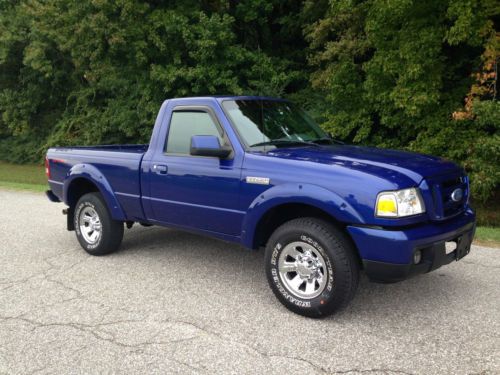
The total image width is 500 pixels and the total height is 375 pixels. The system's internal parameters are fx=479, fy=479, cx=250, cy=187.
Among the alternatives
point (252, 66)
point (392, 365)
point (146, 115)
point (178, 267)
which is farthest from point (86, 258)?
point (146, 115)

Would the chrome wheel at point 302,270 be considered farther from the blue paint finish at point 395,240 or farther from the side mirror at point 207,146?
the side mirror at point 207,146

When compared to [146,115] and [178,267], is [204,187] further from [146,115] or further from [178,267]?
[146,115]

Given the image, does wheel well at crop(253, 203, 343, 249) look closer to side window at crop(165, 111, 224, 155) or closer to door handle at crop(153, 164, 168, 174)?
side window at crop(165, 111, 224, 155)

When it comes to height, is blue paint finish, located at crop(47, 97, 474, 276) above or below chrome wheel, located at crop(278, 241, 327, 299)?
above

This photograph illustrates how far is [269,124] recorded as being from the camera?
16.0ft

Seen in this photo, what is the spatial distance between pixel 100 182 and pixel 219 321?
2.65 meters

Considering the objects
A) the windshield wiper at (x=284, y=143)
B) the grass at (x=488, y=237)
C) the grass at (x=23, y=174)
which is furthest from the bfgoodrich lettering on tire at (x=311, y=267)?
the grass at (x=23, y=174)

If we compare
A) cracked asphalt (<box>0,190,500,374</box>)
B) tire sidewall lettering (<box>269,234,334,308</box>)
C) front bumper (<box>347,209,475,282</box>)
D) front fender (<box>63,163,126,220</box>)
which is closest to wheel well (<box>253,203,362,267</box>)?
tire sidewall lettering (<box>269,234,334,308</box>)

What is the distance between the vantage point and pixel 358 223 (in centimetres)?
373

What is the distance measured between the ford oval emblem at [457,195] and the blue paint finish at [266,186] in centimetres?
10

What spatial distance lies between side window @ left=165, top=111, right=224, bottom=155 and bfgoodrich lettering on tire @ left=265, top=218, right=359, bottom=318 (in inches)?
52.8

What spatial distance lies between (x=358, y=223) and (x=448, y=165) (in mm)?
1191

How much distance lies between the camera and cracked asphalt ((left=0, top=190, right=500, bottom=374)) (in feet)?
10.9

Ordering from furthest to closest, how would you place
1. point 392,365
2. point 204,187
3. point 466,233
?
1. point 204,187
2. point 466,233
3. point 392,365
